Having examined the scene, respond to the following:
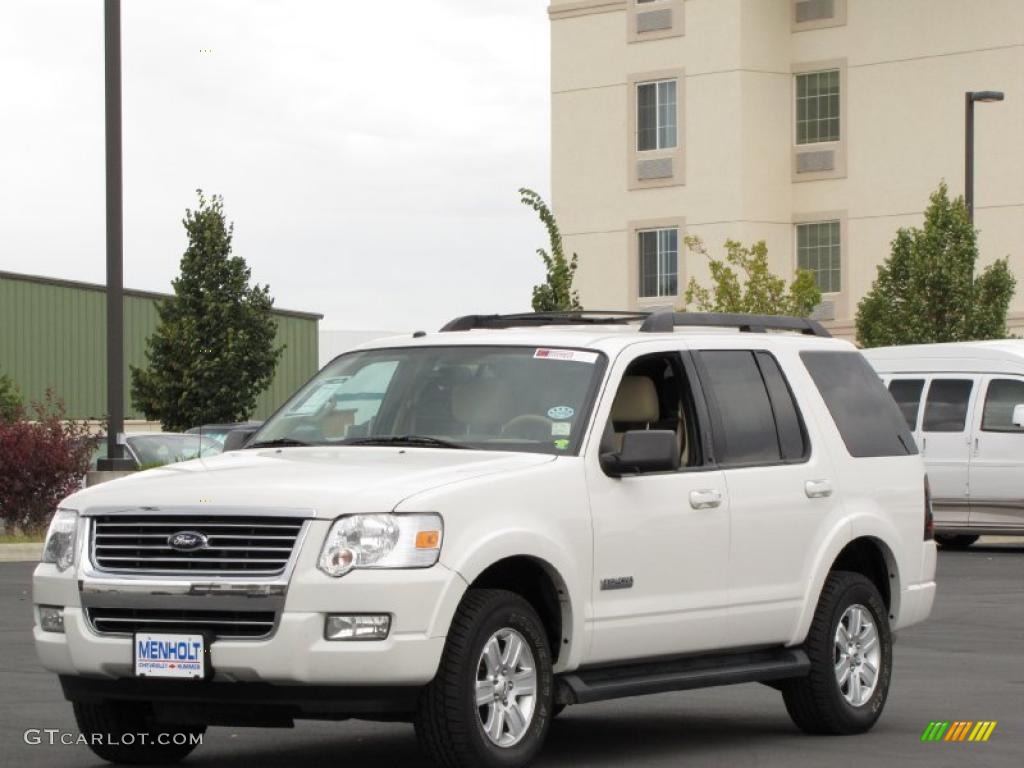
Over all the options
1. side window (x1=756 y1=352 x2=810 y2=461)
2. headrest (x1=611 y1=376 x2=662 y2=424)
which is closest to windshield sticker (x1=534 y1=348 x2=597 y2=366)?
headrest (x1=611 y1=376 x2=662 y2=424)

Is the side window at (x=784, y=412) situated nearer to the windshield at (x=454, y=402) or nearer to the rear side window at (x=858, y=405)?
the rear side window at (x=858, y=405)

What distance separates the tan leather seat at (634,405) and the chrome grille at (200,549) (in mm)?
2186

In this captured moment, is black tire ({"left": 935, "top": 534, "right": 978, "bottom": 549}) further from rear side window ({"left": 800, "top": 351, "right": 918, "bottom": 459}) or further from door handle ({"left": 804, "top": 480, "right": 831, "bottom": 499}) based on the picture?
door handle ({"left": 804, "top": 480, "right": 831, "bottom": 499})

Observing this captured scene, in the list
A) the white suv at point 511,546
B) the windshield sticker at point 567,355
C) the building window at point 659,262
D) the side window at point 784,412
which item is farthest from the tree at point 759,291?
the windshield sticker at point 567,355

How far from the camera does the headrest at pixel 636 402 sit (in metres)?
10.7

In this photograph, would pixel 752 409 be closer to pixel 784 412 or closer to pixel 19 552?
pixel 784 412

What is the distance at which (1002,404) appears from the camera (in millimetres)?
27422

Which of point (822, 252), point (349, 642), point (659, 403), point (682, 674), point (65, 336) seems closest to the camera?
point (349, 642)

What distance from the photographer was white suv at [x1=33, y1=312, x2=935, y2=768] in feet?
29.3

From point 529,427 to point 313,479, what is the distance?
1.31 m

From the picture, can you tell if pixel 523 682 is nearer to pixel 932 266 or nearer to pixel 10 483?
pixel 10 483

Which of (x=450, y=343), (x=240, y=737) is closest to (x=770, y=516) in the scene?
(x=450, y=343)

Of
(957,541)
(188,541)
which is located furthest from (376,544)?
(957,541)

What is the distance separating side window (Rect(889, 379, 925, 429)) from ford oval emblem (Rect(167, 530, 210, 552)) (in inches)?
777
